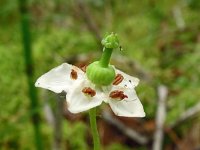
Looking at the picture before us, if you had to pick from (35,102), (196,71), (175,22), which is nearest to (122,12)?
(175,22)

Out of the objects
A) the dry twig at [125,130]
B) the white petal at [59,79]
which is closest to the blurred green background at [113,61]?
the dry twig at [125,130]

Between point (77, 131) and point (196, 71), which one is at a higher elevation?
point (196, 71)

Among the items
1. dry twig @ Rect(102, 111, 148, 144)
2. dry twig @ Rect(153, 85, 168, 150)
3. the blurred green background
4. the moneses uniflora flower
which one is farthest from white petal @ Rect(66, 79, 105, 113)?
dry twig @ Rect(102, 111, 148, 144)

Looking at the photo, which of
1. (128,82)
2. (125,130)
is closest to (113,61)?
(125,130)

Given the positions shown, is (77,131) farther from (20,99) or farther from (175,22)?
(175,22)

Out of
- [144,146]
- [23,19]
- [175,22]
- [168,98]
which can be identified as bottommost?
[144,146]

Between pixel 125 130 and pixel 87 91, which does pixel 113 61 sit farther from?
pixel 87 91

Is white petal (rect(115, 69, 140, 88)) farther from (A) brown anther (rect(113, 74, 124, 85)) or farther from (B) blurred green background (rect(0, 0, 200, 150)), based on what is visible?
(B) blurred green background (rect(0, 0, 200, 150))
